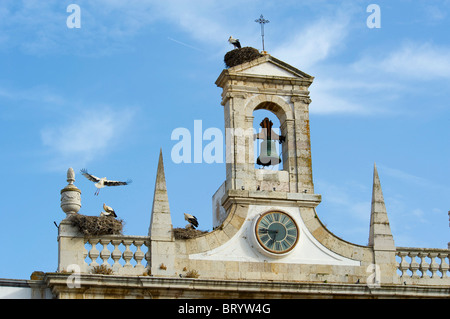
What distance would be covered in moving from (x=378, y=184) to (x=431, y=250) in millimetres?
1767

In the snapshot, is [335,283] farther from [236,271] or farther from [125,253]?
[125,253]

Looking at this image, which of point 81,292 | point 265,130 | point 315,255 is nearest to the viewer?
point 81,292

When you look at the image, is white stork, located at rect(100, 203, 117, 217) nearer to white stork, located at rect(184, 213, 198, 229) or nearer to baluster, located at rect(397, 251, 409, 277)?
white stork, located at rect(184, 213, 198, 229)

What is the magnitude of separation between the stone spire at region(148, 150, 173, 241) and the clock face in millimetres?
1857

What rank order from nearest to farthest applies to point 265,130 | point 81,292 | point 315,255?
1. point 81,292
2. point 315,255
3. point 265,130

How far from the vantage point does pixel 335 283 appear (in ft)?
80.4

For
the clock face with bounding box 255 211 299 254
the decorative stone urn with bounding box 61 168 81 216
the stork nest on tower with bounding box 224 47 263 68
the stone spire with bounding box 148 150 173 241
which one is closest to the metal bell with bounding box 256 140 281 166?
the clock face with bounding box 255 211 299 254

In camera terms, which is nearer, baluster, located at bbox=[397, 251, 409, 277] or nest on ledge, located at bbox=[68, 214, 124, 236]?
nest on ledge, located at bbox=[68, 214, 124, 236]

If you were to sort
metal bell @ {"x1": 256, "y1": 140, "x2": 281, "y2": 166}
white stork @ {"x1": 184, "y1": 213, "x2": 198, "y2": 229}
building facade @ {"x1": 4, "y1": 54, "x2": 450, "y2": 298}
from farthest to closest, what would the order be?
1. metal bell @ {"x1": 256, "y1": 140, "x2": 281, "y2": 166}
2. white stork @ {"x1": 184, "y1": 213, "x2": 198, "y2": 229}
3. building facade @ {"x1": 4, "y1": 54, "x2": 450, "y2": 298}

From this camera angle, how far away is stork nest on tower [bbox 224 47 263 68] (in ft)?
86.9

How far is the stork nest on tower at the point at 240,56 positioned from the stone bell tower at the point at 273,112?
250 millimetres

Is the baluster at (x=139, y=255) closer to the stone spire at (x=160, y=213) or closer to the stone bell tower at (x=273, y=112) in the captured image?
the stone spire at (x=160, y=213)

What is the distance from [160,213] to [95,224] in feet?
4.51
